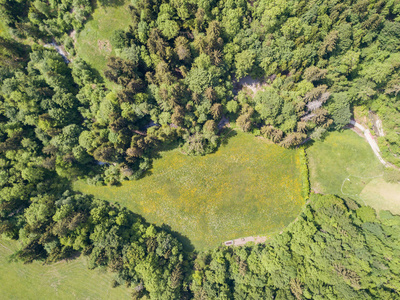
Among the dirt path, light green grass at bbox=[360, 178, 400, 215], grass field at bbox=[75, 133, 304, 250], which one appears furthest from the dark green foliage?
grass field at bbox=[75, 133, 304, 250]

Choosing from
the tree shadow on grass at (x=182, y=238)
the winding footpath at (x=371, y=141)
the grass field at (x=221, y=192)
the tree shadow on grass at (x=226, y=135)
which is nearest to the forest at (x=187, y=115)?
the tree shadow on grass at (x=182, y=238)

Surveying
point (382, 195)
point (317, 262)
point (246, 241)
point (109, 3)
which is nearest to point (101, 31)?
point (109, 3)

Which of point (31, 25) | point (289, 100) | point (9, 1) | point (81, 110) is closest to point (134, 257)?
point (81, 110)

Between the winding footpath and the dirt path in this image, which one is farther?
the winding footpath

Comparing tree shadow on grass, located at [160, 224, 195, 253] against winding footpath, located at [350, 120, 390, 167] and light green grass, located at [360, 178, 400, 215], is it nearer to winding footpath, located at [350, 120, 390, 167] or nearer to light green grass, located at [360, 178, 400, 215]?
light green grass, located at [360, 178, 400, 215]

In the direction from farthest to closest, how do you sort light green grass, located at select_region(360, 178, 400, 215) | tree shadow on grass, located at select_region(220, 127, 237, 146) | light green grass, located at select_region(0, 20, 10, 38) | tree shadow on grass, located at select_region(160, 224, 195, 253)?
tree shadow on grass, located at select_region(220, 127, 237, 146)
tree shadow on grass, located at select_region(160, 224, 195, 253)
light green grass, located at select_region(0, 20, 10, 38)
light green grass, located at select_region(360, 178, 400, 215)

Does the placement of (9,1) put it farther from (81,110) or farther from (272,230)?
(272,230)
